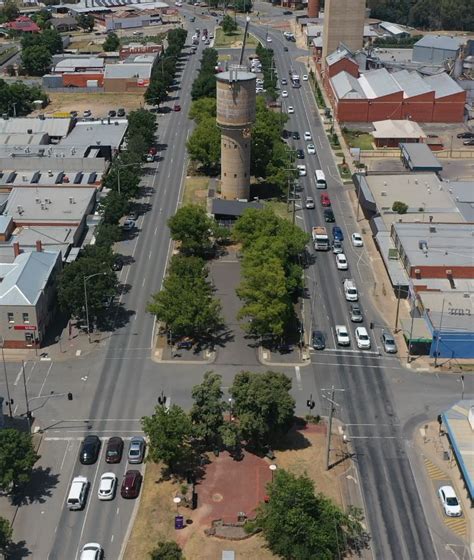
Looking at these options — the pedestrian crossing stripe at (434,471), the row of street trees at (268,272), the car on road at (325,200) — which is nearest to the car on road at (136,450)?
the row of street trees at (268,272)

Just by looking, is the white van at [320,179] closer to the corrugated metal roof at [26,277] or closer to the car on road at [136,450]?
the corrugated metal roof at [26,277]

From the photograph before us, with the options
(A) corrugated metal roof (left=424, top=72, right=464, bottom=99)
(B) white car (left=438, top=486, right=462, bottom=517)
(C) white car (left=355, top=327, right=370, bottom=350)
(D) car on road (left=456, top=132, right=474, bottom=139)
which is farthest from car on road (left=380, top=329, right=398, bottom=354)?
(A) corrugated metal roof (left=424, top=72, right=464, bottom=99)

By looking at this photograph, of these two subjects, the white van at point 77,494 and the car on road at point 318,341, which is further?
the car on road at point 318,341

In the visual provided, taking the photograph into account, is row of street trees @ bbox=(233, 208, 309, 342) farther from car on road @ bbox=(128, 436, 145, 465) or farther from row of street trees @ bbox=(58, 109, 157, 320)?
car on road @ bbox=(128, 436, 145, 465)

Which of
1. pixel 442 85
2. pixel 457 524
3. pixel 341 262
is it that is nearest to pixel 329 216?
pixel 341 262

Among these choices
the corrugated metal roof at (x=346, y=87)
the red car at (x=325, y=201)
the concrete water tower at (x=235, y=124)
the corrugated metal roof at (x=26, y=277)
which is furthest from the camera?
the corrugated metal roof at (x=346, y=87)
